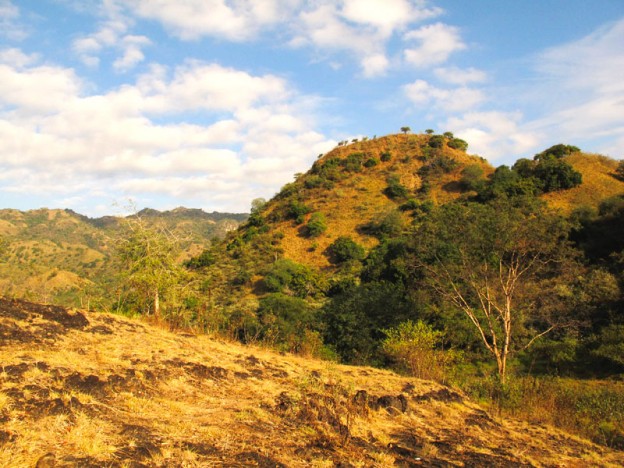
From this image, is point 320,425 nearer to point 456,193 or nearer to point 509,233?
point 509,233

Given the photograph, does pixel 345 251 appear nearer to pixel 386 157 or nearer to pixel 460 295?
pixel 386 157

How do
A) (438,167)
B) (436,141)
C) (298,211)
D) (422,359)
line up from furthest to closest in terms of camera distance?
(436,141), (438,167), (298,211), (422,359)

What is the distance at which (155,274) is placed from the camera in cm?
1222

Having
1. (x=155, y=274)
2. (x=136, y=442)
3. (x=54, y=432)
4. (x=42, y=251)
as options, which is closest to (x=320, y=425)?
(x=136, y=442)


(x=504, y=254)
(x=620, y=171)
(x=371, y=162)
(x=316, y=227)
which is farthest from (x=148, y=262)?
(x=620, y=171)

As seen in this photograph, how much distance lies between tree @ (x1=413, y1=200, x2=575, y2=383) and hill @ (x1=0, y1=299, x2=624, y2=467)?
741 cm

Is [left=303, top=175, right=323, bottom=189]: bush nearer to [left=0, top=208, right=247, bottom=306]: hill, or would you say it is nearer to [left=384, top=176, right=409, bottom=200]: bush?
[left=384, top=176, right=409, bottom=200]: bush

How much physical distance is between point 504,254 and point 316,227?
30.1 meters

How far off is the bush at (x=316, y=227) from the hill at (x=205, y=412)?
36045 mm

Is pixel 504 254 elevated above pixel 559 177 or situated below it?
below

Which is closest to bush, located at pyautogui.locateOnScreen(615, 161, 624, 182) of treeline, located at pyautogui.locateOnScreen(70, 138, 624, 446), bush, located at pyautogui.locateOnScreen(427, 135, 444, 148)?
treeline, located at pyautogui.locateOnScreen(70, 138, 624, 446)

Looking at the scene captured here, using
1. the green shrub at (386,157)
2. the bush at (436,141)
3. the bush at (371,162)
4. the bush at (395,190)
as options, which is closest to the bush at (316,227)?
the bush at (395,190)

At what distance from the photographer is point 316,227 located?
147 feet

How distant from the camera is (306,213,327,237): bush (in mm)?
44875
